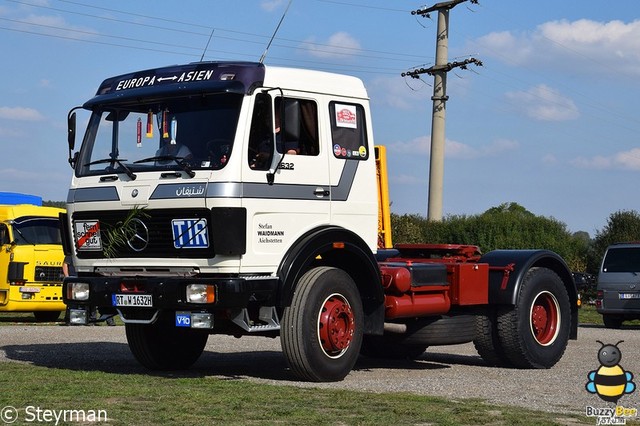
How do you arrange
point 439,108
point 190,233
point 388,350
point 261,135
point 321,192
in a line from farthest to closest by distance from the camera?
point 439,108 → point 388,350 → point 321,192 → point 261,135 → point 190,233

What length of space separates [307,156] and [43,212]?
14.5m

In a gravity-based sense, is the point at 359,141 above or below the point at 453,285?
above

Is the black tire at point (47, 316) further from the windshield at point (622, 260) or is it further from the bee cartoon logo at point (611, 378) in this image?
the bee cartoon logo at point (611, 378)

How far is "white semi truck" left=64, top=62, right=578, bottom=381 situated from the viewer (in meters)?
10.9

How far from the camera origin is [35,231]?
24.3 metres

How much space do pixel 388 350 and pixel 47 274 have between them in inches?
443

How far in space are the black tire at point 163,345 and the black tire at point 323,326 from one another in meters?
1.85

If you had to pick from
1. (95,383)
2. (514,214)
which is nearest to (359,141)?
(95,383)

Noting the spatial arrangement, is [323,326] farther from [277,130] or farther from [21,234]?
[21,234]

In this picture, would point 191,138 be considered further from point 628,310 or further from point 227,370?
point 628,310

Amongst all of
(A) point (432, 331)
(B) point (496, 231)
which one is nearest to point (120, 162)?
(A) point (432, 331)

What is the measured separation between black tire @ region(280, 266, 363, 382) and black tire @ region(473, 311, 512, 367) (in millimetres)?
2476

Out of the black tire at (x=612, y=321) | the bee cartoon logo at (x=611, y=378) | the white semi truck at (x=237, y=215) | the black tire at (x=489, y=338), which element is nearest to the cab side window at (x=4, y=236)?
the white semi truck at (x=237, y=215)

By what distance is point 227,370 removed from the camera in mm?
12953
